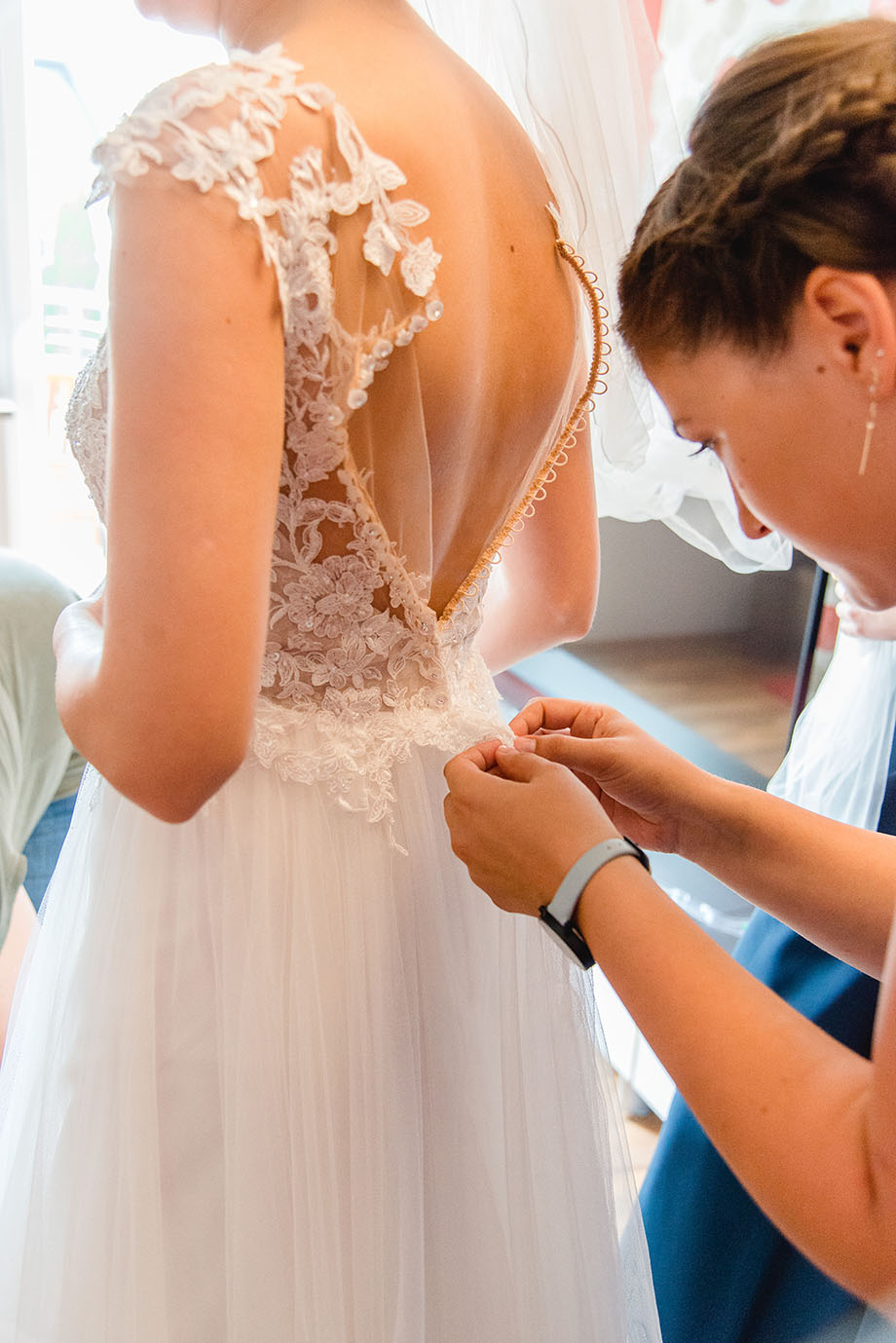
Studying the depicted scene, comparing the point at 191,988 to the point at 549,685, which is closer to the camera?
the point at 191,988

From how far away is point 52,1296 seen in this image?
2.74ft

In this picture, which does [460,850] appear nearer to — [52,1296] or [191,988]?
[191,988]

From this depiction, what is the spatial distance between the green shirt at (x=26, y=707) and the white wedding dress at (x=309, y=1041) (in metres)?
0.70

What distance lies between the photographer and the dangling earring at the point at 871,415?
58 centimetres

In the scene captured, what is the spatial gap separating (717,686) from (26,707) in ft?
4.03

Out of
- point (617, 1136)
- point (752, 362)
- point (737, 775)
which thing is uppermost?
point (752, 362)

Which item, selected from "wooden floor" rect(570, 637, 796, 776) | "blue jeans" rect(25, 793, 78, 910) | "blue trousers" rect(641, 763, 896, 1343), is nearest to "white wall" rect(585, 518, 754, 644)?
"wooden floor" rect(570, 637, 796, 776)

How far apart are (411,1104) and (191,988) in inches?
7.8

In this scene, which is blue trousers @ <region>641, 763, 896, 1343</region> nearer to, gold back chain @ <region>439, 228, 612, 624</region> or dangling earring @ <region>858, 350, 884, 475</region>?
gold back chain @ <region>439, 228, 612, 624</region>

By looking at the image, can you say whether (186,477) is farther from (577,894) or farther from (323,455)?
(577,894)

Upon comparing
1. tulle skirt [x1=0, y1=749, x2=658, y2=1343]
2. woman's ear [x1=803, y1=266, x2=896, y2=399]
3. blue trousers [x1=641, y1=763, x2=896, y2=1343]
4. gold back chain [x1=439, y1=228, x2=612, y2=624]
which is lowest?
blue trousers [x1=641, y1=763, x2=896, y2=1343]

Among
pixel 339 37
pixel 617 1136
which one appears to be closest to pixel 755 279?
pixel 339 37

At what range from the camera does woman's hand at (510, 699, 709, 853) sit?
34.6 inches

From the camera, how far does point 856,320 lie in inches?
22.7
